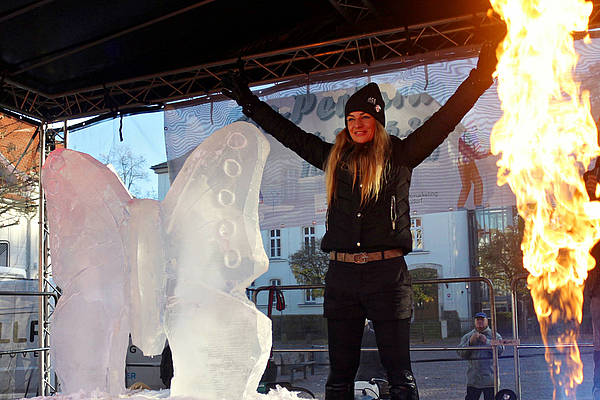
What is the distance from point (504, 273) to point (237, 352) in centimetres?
1799

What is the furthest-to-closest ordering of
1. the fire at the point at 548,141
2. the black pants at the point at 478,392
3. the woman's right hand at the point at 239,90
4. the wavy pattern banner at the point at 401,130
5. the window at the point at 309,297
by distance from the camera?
the window at the point at 309,297 → the black pants at the point at 478,392 → the wavy pattern banner at the point at 401,130 → the fire at the point at 548,141 → the woman's right hand at the point at 239,90

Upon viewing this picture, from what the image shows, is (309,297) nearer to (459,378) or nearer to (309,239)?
(309,239)

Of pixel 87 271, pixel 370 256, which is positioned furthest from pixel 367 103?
pixel 87 271

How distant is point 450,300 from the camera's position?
2183 cm

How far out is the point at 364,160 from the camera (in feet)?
8.72

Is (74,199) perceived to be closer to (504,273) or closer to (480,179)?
(480,179)

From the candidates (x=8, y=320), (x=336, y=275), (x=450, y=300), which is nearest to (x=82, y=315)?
(x=336, y=275)

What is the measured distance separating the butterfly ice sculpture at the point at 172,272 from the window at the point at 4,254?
8956mm

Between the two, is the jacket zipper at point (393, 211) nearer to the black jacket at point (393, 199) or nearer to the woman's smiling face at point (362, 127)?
the black jacket at point (393, 199)

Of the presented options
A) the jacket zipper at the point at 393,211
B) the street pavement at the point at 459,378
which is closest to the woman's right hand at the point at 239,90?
the jacket zipper at the point at 393,211

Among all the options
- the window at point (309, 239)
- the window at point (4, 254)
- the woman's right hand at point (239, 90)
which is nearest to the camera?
the woman's right hand at point (239, 90)

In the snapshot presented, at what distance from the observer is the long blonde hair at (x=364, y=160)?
261 cm

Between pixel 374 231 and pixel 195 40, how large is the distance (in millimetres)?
3899

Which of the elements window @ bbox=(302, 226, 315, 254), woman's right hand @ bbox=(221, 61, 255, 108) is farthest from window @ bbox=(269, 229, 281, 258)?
woman's right hand @ bbox=(221, 61, 255, 108)
